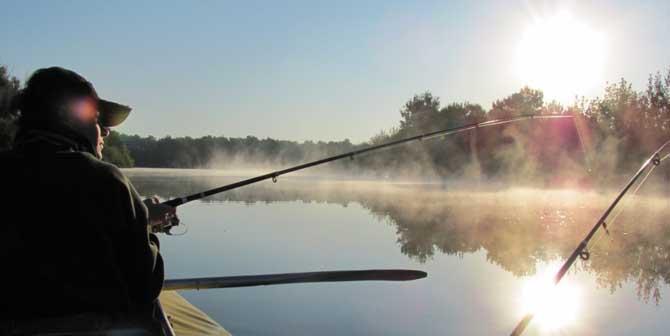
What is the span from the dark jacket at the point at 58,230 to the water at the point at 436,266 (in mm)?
1537

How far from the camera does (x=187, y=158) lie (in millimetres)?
63938

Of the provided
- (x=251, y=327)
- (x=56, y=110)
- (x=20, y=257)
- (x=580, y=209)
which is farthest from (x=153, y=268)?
(x=580, y=209)

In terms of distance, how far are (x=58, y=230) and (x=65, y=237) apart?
3cm

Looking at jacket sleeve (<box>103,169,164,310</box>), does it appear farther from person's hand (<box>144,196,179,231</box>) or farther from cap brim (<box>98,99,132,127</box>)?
person's hand (<box>144,196,179,231</box>)

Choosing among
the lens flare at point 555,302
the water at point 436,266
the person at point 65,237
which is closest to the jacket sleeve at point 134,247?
the person at point 65,237

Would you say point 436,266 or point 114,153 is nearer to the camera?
point 436,266

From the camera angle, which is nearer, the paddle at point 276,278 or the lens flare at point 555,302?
the paddle at point 276,278

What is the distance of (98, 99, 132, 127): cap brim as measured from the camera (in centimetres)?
219

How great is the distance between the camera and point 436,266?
314 inches

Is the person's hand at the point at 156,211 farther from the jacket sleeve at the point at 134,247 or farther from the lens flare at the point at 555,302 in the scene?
the lens flare at the point at 555,302

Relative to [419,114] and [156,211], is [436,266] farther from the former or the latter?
[419,114]

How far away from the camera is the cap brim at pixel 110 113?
219 cm

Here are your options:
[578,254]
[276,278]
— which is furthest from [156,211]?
[578,254]

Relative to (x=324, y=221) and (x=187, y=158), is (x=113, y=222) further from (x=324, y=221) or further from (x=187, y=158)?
(x=187, y=158)
